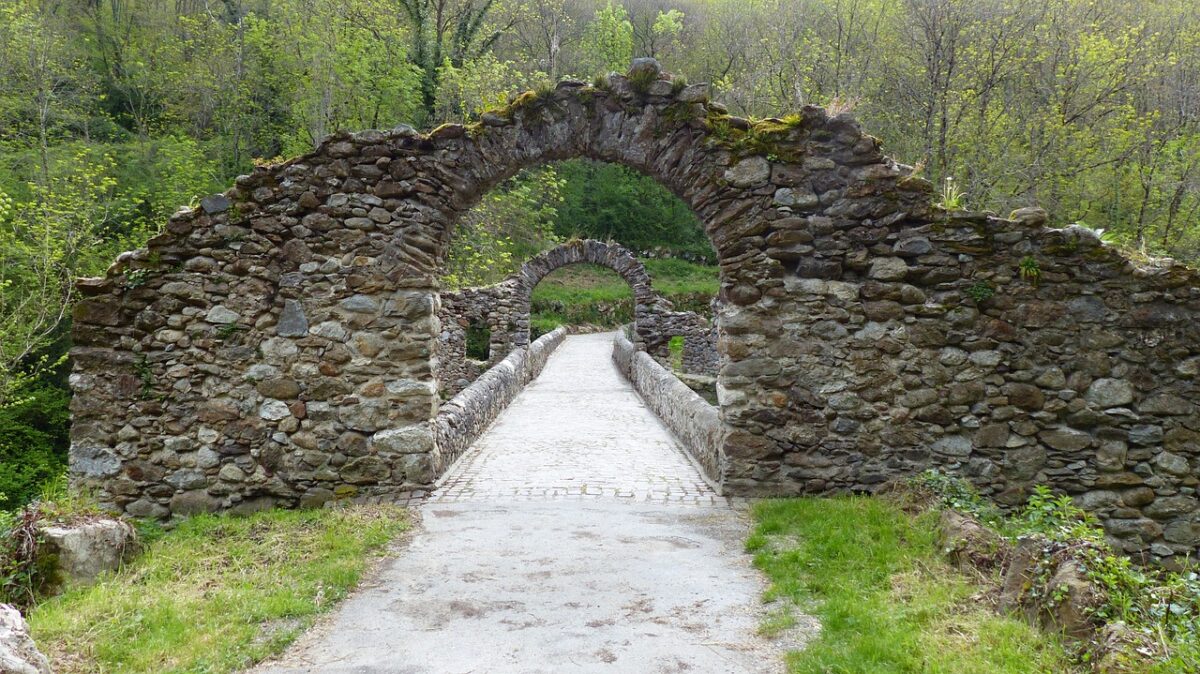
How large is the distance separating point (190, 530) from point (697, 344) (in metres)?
17.3

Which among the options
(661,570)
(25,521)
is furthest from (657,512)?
(25,521)

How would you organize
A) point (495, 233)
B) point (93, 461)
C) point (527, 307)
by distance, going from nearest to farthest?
point (93, 461) → point (527, 307) → point (495, 233)

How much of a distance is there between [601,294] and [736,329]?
3150 centimetres

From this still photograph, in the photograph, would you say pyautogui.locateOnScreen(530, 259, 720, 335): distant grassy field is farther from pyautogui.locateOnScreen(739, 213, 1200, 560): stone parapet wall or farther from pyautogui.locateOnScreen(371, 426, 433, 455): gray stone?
pyautogui.locateOnScreen(739, 213, 1200, 560): stone parapet wall

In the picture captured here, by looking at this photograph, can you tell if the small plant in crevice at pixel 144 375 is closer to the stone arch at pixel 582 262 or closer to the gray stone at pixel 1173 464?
the gray stone at pixel 1173 464

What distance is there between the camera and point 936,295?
6332 millimetres

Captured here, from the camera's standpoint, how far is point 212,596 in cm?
412

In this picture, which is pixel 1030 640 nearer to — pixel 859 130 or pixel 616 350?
pixel 859 130

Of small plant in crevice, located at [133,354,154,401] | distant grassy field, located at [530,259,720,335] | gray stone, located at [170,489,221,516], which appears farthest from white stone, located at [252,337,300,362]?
distant grassy field, located at [530,259,720,335]

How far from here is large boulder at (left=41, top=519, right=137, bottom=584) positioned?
14.0 ft

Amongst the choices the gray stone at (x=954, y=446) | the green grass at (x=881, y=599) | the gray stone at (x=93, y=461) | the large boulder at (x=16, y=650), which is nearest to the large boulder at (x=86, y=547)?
the large boulder at (x=16, y=650)

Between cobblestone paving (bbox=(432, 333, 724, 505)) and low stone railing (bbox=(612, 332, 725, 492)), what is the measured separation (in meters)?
0.16

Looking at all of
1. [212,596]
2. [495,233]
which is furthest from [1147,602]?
[495,233]

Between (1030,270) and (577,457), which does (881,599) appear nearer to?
(1030,270)
